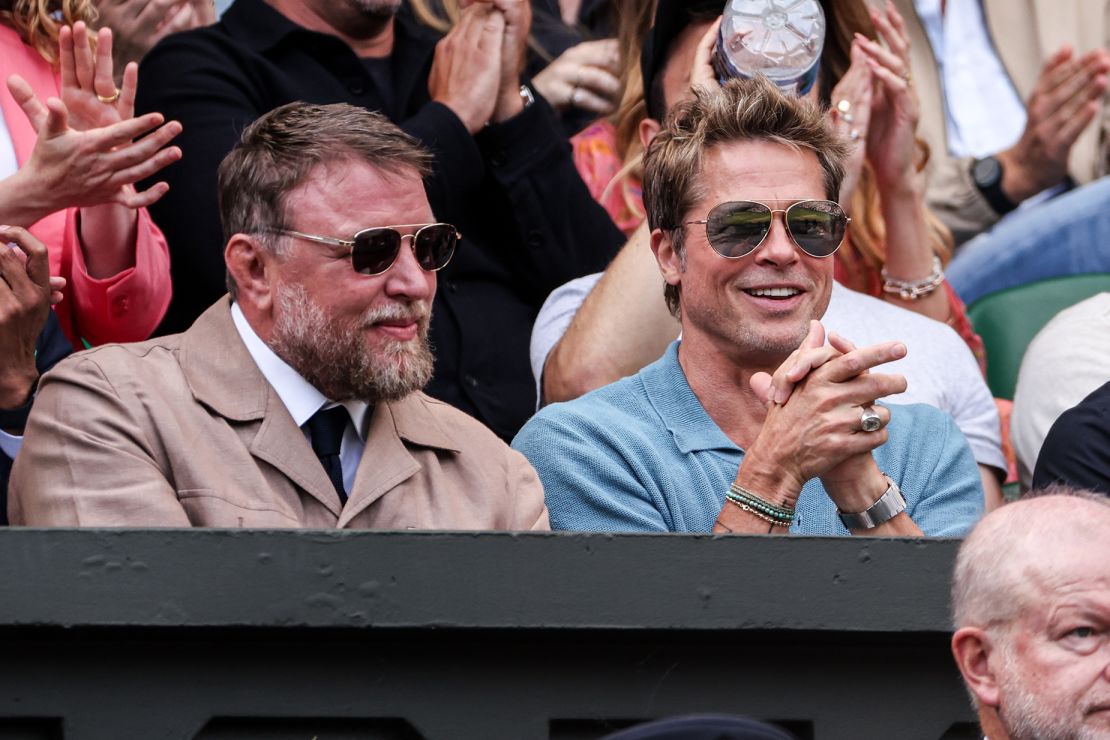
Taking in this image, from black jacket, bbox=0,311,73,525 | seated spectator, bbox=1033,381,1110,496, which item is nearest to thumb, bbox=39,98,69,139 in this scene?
black jacket, bbox=0,311,73,525

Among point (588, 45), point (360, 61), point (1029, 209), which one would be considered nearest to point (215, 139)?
point (360, 61)

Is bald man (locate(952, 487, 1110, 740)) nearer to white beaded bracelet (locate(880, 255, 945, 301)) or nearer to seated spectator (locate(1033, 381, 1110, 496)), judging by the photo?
seated spectator (locate(1033, 381, 1110, 496))

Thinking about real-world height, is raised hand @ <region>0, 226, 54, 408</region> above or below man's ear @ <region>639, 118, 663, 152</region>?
below

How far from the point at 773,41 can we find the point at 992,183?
1712mm

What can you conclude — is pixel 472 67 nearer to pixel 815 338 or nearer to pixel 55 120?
pixel 55 120

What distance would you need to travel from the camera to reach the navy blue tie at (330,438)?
10.6 ft

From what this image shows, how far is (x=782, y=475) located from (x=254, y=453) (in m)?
0.87

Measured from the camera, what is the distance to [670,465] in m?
3.37

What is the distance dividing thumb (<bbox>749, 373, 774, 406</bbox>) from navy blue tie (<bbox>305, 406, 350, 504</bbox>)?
2.32 ft

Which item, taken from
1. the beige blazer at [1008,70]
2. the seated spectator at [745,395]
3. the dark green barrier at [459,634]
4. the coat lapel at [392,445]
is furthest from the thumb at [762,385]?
the beige blazer at [1008,70]

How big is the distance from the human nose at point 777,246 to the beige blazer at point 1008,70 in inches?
87.1

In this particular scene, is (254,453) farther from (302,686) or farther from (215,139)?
(215,139)

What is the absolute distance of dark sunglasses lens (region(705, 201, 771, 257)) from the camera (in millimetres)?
3461

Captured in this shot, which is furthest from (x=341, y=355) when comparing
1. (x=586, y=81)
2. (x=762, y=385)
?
(x=586, y=81)
